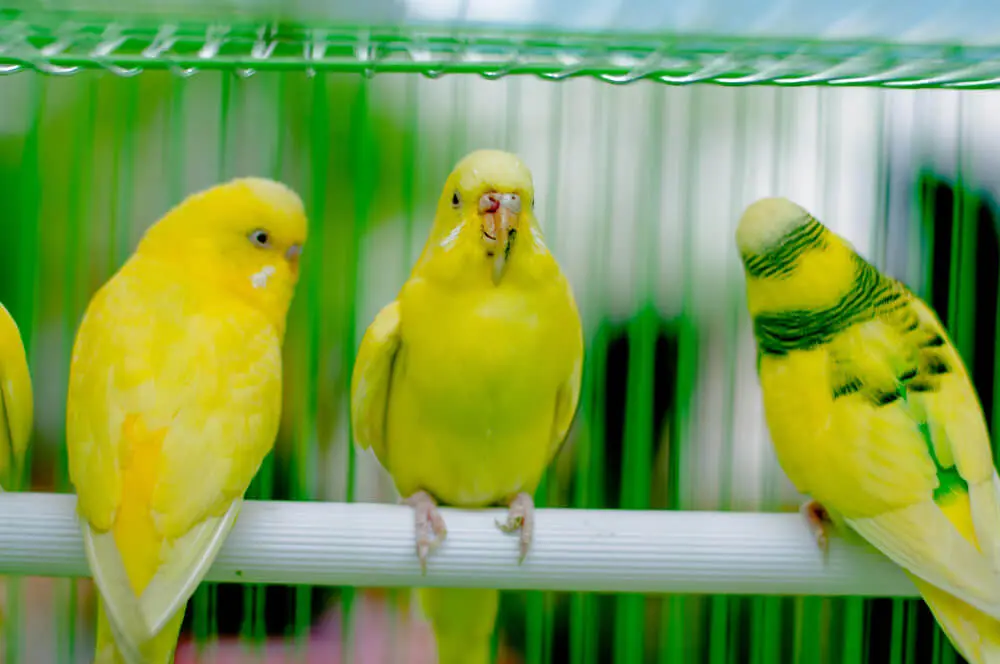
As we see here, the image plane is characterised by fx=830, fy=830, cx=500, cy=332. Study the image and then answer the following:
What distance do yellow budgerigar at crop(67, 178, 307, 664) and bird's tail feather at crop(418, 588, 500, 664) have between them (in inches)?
12.9

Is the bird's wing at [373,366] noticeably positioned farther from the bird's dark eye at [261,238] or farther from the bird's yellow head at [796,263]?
the bird's yellow head at [796,263]

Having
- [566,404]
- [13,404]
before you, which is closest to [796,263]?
[566,404]

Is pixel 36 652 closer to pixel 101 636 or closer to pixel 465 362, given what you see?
pixel 101 636

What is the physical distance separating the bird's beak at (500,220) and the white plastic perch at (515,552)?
0.30 metres

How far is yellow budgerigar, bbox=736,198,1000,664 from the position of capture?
0.81 metres

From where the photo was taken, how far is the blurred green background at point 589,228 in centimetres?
97

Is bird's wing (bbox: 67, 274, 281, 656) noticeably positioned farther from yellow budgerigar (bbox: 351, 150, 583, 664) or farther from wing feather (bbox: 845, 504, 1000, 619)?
wing feather (bbox: 845, 504, 1000, 619)

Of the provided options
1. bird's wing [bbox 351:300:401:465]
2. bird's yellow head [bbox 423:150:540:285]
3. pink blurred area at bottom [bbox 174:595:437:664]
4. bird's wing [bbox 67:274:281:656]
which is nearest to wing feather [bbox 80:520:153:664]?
bird's wing [bbox 67:274:281:656]

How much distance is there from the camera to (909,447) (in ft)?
2.78

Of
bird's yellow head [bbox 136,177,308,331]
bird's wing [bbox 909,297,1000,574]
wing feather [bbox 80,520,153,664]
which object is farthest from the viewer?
bird's yellow head [bbox 136,177,308,331]

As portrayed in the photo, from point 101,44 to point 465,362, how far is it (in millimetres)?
511

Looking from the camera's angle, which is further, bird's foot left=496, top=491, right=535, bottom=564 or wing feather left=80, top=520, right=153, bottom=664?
bird's foot left=496, top=491, right=535, bottom=564

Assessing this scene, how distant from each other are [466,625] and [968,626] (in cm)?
55

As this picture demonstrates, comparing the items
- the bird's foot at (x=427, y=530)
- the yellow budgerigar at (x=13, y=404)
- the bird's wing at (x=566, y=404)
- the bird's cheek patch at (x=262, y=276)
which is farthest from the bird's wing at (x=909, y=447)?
the yellow budgerigar at (x=13, y=404)
